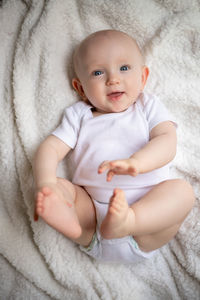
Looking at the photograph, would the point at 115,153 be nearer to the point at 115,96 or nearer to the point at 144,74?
the point at 115,96

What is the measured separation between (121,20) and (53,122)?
19.7 inches

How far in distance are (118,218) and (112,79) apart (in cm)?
50

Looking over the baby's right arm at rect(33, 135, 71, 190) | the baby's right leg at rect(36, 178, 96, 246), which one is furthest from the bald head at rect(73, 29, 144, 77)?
the baby's right leg at rect(36, 178, 96, 246)

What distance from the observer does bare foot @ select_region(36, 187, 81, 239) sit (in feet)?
2.96

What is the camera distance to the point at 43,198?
907 millimetres

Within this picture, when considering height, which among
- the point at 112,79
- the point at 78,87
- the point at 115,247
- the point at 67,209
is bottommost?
the point at 115,247

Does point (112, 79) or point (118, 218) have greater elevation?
point (112, 79)

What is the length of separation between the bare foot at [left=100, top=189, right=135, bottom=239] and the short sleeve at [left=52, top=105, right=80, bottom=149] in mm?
371

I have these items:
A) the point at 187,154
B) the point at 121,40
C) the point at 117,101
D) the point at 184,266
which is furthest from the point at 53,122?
the point at 184,266

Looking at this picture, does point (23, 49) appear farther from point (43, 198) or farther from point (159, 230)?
point (159, 230)

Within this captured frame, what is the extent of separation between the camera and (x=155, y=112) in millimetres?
1198

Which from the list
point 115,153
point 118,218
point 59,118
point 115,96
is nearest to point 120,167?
point 118,218

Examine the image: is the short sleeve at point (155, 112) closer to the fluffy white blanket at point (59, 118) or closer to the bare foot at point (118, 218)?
the fluffy white blanket at point (59, 118)

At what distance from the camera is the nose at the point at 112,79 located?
114 centimetres
